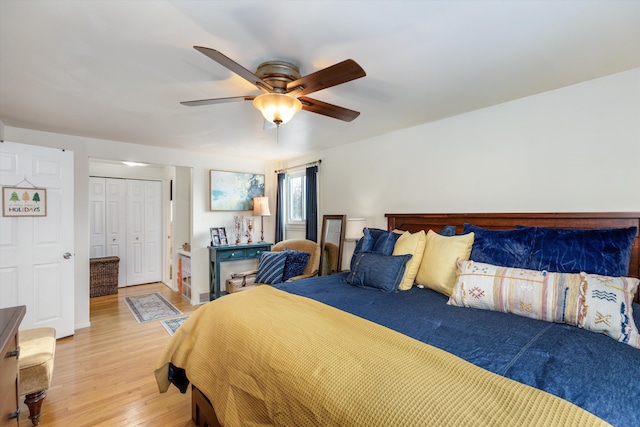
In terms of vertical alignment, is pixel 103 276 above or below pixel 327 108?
below

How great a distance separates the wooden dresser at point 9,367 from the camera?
108 cm

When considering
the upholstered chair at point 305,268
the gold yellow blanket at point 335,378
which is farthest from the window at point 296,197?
the gold yellow blanket at point 335,378

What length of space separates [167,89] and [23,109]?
1568mm

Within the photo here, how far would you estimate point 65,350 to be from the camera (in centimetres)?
292

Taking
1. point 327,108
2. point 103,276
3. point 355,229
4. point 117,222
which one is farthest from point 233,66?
point 117,222

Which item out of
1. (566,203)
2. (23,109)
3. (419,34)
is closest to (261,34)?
(419,34)

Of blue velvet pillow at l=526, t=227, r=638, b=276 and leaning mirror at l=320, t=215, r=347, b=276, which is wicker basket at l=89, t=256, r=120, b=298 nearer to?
leaning mirror at l=320, t=215, r=347, b=276

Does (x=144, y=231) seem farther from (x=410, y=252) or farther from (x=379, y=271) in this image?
(x=410, y=252)

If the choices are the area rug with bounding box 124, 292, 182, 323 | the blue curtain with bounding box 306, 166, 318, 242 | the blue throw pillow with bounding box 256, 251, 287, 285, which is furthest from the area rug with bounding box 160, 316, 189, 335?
the blue curtain with bounding box 306, 166, 318, 242

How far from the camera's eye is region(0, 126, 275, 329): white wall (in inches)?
135

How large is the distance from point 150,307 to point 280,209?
7.79 ft

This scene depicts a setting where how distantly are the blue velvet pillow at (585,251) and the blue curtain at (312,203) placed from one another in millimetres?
2754

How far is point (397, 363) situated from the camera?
3.49ft

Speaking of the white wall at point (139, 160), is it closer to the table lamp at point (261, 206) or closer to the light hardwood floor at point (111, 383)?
the table lamp at point (261, 206)
